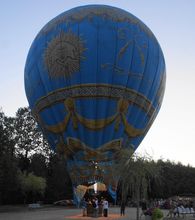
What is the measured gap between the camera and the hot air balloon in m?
35.2

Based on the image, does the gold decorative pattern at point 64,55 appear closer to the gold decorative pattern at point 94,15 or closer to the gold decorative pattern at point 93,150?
the gold decorative pattern at point 94,15

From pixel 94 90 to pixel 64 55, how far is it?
3916 millimetres

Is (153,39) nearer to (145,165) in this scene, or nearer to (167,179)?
(145,165)

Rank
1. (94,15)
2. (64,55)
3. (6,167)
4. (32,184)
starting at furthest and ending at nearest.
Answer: (32,184) → (6,167) → (94,15) → (64,55)

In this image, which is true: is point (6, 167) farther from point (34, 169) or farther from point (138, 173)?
point (138, 173)

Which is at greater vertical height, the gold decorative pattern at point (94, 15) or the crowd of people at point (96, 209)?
the gold decorative pattern at point (94, 15)

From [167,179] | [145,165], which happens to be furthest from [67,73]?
[167,179]

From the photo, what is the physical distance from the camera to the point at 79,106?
35344 millimetres

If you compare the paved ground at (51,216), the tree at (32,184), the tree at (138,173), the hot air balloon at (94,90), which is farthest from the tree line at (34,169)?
the tree at (138,173)

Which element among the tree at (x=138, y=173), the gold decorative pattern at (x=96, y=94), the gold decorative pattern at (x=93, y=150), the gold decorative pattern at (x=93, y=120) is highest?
the gold decorative pattern at (x=96, y=94)

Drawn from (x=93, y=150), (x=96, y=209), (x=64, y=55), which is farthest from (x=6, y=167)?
(x=96, y=209)

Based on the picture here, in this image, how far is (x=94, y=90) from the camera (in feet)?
115

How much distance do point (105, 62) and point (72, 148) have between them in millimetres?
7515

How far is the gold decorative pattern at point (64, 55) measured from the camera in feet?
116
